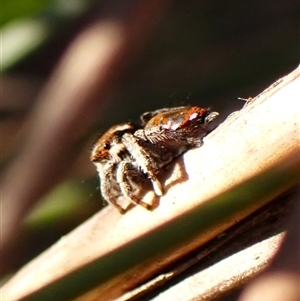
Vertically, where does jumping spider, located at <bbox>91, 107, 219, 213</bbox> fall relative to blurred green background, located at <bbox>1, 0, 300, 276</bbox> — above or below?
below

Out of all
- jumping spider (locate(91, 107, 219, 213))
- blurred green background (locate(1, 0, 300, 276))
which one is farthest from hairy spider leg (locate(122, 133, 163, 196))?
blurred green background (locate(1, 0, 300, 276))

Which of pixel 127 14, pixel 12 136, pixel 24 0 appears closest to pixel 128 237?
pixel 127 14

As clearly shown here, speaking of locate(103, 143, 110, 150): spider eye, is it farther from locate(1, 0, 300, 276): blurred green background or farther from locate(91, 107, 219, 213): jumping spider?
locate(1, 0, 300, 276): blurred green background

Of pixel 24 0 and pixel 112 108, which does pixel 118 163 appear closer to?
pixel 24 0

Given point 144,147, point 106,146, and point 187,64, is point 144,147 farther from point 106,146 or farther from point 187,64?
point 187,64

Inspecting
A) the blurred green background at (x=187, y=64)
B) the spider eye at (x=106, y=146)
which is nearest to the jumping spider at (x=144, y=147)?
the spider eye at (x=106, y=146)

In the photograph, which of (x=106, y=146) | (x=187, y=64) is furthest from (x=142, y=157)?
(x=187, y=64)
